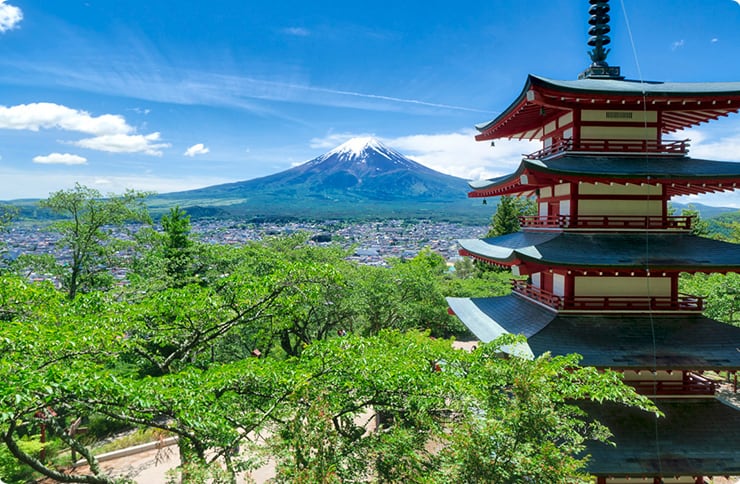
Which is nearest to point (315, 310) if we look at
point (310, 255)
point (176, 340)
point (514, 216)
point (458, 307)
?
point (310, 255)

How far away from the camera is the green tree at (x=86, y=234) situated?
1914 centimetres

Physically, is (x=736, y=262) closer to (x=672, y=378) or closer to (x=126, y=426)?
(x=672, y=378)

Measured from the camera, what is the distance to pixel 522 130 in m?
11.3

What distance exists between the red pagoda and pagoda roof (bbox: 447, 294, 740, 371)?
3cm

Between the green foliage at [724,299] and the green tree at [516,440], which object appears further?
the green foliage at [724,299]

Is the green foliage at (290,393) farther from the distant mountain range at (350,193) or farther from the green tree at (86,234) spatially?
the distant mountain range at (350,193)

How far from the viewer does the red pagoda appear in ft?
23.6

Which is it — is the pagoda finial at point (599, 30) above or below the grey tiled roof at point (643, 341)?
above

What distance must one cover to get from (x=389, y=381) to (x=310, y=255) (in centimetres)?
→ 1722

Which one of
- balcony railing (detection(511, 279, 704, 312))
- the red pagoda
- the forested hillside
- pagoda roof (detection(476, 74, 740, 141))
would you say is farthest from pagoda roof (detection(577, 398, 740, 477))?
pagoda roof (detection(476, 74, 740, 141))

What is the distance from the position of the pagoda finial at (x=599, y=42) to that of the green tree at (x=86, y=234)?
71.4ft

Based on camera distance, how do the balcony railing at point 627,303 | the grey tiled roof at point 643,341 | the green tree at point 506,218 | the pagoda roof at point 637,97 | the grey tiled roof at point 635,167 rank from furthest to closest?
the green tree at point 506,218 < the balcony railing at point 627,303 < the pagoda roof at point 637,97 < the grey tiled roof at point 635,167 < the grey tiled roof at point 643,341

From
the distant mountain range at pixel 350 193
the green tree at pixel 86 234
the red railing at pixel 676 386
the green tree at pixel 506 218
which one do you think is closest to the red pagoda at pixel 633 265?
the red railing at pixel 676 386

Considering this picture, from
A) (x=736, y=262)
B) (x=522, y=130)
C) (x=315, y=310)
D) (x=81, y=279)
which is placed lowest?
(x=315, y=310)
